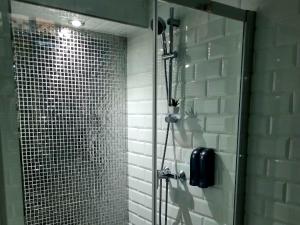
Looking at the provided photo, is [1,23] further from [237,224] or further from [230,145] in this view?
[237,224]

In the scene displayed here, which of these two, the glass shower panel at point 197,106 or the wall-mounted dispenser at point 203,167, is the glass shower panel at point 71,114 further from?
the wall-mounted dispenser at point 203,167

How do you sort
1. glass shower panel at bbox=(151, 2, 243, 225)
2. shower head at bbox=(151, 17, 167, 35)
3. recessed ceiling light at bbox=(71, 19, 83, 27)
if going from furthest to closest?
recessed ceiling light at bbox=(71, 19, 83, 27) → shower head at bbox=(151, 17, 167, 35) → glass shower panel at bbox=(151, 2, 243, 225)

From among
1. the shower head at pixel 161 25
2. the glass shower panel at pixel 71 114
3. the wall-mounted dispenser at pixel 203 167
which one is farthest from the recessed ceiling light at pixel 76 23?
the wall-mounted dispenser at pixel 203 167

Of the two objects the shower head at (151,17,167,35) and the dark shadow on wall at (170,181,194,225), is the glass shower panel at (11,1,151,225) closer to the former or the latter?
the shower head at (151,17,167,35)

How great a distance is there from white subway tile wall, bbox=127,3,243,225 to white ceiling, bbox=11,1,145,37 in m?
0.15

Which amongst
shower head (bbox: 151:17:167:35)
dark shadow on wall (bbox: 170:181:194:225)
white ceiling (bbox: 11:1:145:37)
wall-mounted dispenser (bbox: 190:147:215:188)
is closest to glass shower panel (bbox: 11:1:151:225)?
white ceiling (bbox: 11:1:145:37)

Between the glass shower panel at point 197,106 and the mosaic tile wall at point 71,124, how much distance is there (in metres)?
0.49

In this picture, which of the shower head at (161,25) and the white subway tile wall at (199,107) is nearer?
the white subway tile wall at (199,107)

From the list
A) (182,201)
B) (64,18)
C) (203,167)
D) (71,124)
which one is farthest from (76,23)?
(182,201)

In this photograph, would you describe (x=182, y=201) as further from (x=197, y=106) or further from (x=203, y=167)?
(x=197, y=106)

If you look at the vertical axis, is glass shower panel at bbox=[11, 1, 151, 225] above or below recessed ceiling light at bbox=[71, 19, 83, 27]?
below

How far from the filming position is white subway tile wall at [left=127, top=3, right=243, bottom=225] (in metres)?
1.38

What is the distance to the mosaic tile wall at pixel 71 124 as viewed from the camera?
167 cm

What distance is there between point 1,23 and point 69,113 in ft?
2.66
